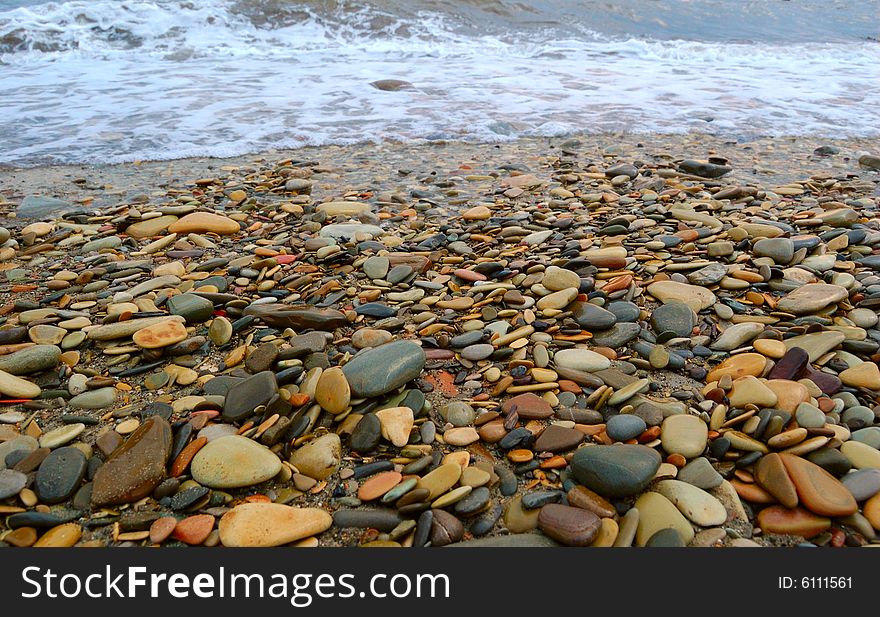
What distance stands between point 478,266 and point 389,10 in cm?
1135

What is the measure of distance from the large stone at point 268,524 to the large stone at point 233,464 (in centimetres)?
11

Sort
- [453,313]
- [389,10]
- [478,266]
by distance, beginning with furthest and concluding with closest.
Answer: [389,10]
[478,266]
[453,313]

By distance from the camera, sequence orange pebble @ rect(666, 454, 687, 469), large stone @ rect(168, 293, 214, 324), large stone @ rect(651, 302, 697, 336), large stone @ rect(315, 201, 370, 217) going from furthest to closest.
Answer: large stone @ rect(315, 201, 370, 217) → large stone @ rect(168, 293, 214, 324) → large stone @ rect(651, 302, 697, 336) → orange pebble @ rect(666, 454, 687, 469)

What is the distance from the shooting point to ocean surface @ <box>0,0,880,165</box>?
5.88m

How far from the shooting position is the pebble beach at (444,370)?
1585 millimetres

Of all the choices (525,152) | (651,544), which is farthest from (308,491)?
(525,152)

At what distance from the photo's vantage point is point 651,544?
148cm

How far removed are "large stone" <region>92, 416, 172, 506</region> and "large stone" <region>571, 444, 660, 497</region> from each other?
1.22 meters

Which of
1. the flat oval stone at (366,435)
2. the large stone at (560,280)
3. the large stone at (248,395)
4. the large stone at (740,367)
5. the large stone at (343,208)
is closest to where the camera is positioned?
the flat oval stone at (366,435)

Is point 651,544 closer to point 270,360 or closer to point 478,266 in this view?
point 270,360

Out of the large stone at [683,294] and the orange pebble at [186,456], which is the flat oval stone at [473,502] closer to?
the orange pebble at [186,456]

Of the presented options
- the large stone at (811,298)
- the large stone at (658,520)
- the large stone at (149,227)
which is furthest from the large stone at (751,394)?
the large stone at (149,227)

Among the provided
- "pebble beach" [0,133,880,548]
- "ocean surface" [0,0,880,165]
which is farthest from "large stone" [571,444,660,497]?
"ocean surface" [0,0,880,165]

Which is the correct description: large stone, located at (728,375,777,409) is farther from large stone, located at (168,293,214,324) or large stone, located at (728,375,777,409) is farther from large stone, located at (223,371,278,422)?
large stone, located at (168,293,214,324)
